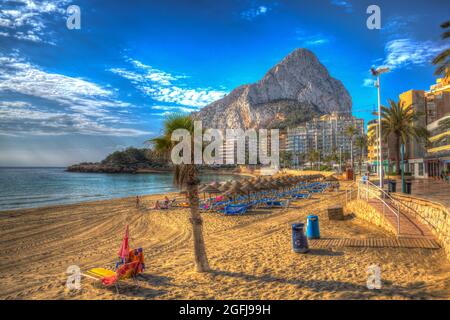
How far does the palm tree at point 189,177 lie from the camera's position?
6199 mm

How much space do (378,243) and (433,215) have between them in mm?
1715

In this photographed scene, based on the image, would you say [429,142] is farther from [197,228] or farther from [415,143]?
[197,228]

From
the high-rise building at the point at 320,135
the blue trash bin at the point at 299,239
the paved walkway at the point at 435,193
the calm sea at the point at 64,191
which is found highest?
the high-rise building at the point at 320,135

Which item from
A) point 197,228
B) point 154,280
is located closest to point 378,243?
point 197,228

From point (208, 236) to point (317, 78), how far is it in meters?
196

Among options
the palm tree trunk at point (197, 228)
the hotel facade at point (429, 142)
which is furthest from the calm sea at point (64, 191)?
the hotel facade at point (429, 142)

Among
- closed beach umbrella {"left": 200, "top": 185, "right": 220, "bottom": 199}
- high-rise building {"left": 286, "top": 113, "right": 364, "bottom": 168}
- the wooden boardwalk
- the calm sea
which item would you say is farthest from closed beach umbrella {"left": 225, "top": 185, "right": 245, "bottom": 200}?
high-rise building {"left": 286, "top": 113, "right": 364, "bottom": 168}

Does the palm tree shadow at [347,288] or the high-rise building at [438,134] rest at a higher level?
the high-rise building at [438,134]

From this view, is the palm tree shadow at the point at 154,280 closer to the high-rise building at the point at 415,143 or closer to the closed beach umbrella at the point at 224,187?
the closed beach umbrella at the point at 224,187

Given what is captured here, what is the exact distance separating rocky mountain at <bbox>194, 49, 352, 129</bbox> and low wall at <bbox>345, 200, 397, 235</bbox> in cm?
15615

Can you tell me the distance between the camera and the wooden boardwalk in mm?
6887

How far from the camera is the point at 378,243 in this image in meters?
7.48

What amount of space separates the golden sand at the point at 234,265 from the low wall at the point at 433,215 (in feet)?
1.44
